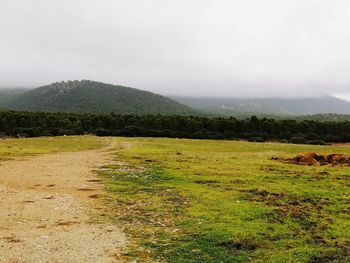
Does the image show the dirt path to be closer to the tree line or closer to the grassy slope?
the grassy slope

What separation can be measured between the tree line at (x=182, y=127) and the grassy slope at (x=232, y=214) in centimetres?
6027

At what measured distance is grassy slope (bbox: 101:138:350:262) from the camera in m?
16.2

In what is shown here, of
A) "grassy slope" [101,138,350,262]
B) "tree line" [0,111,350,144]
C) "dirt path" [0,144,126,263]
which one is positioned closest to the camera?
"dirt path" [0,144,126,263]

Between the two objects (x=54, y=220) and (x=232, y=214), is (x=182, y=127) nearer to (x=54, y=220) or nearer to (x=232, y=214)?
(x=232, y=214)

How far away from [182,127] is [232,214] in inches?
3239

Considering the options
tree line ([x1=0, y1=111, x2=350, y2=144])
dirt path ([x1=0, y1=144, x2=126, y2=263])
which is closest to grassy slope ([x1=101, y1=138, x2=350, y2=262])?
dirt path ([x1=0, y1=144, x2=126, y2=263])

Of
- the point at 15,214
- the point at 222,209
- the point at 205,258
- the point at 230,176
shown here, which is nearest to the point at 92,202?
the point at 15,214

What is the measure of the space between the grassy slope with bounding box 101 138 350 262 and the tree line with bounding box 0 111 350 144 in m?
60.3

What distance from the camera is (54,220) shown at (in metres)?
19.8

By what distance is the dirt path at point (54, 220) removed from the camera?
15.3m

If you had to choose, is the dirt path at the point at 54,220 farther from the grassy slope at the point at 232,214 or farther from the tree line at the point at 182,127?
the tree line at the point at 182,127

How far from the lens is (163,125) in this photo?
10394cm

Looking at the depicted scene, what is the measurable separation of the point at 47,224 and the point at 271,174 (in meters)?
23.7

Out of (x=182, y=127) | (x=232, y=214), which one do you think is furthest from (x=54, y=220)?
(x=182, y=127)
